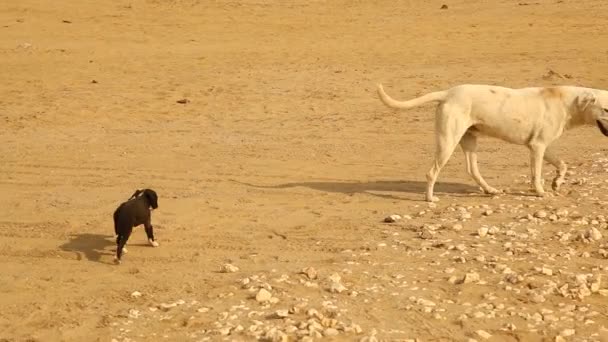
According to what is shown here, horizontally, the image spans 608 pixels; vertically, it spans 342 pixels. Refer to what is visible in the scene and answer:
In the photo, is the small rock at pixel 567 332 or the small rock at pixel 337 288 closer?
the small rock at pixel 567 332

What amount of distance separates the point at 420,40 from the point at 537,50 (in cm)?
314

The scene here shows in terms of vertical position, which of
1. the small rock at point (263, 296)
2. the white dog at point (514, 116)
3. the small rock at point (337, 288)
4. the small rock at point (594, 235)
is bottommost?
the small rock at point (263, 296)

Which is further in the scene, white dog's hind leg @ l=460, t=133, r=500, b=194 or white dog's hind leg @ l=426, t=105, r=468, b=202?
white dog's hind leg @ l=460, t=133, r=500, b=194

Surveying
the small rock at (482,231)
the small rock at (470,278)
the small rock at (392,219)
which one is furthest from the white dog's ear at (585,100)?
the small rock at (470,278)

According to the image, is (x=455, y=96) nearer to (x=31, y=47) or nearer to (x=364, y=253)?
(x=364, y=253)

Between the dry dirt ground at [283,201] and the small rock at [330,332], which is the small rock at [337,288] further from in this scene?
the small rock at [330,332]

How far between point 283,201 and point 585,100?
3.62 metres

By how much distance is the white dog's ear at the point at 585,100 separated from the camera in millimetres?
9469

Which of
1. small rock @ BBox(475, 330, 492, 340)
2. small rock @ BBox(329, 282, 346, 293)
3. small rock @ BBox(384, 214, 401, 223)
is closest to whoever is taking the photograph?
small rock @ BBox(475, 330, 492, 340)

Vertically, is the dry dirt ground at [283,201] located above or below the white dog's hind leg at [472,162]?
below

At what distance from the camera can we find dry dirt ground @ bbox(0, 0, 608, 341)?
20.6ft

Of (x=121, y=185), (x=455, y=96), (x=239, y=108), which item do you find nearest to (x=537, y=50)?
(x=239, y=108)

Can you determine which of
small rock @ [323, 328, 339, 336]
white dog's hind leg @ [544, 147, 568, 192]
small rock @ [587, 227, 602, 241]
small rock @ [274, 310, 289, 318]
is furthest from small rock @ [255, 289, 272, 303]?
white dog's hind leg @ [544, 147, 568, 192]

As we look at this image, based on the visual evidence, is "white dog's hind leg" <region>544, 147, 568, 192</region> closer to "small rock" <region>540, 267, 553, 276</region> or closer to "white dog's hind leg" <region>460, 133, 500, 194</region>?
"white dog's hind leg" <region>460, 133, 500, 194</region>
